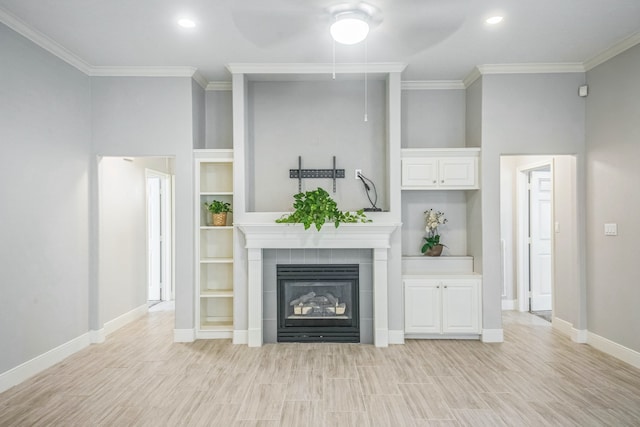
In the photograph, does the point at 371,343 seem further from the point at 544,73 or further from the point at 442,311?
the point at 544,73

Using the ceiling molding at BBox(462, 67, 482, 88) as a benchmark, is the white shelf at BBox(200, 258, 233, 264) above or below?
below

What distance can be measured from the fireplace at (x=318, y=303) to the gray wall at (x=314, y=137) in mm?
748

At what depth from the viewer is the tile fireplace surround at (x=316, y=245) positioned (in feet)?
13.1

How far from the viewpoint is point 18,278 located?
10.4 ft

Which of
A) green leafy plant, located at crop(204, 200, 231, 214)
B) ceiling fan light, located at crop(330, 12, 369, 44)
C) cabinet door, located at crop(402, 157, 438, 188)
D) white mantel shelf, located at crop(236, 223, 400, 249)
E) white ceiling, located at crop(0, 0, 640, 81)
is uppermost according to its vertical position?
white ceiling, located at crop(0, 0, 640, 81)

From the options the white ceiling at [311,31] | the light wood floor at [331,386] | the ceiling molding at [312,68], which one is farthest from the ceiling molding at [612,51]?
A: the light wood floor at [331,386]

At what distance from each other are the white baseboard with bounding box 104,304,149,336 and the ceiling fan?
3511 mm

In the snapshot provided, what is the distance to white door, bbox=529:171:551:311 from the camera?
5.42 meters

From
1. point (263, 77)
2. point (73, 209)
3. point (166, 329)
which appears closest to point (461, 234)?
point (263, 77)

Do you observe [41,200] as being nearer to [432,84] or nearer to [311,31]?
[311,31]

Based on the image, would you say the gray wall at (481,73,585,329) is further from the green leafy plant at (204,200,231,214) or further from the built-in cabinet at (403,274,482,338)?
the green leafy plant at (204,200,231,214)

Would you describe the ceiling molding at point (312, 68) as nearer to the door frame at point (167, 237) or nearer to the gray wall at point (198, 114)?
the gray wall at point (198, 114)

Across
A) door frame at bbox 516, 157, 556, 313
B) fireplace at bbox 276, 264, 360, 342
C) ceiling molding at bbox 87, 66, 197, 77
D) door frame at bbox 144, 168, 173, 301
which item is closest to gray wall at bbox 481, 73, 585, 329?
door frame at bbox 516, 157, 556, 313

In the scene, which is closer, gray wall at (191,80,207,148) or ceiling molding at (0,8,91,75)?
ceiling molding at (0,8,91,75)
